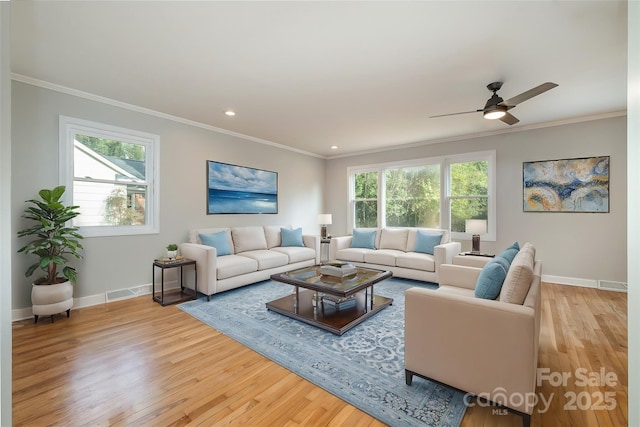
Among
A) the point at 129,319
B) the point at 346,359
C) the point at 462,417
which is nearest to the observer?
the point at 462,417

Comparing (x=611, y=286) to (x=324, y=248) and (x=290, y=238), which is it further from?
(x=290, y=238)

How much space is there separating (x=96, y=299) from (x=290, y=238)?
299 centimetres

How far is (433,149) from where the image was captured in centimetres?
549

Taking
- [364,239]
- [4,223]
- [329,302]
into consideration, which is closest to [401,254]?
[364,239]

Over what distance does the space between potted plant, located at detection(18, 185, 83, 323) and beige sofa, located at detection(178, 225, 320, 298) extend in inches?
51.7

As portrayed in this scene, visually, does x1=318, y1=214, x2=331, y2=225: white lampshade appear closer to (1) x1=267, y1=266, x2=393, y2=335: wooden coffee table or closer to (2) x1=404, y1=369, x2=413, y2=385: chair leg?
(1) x1=267, y1=266, x2=393, y2=335: wooden coffee table

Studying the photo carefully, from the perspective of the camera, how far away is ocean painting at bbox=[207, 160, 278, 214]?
15.5ft

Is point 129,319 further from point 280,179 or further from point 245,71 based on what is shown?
point 280,179

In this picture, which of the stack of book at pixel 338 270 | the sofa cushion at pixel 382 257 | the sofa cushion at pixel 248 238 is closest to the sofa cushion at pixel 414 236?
the sofa cushion at pixel 382 257

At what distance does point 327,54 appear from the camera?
2.48m

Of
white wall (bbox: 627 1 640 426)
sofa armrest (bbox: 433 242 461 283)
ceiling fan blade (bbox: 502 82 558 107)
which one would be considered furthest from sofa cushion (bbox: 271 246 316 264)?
white wall (bbox: 627 1 640 426)

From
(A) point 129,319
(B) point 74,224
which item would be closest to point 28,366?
(A) point 129,319

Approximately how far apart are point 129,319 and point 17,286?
1.21 metres

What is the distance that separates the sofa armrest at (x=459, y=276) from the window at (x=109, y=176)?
387 centimetres
